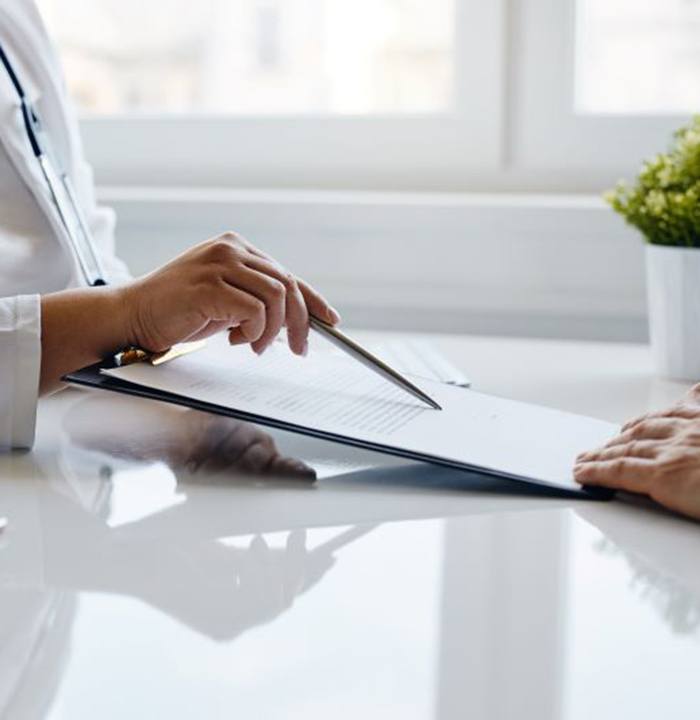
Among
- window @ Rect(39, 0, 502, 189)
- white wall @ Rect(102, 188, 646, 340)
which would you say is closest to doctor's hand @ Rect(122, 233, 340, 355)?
white wall @ Rect(102, 188, 646, 340)

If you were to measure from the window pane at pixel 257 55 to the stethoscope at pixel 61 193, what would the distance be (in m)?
0.68

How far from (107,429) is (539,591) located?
425 millimetres

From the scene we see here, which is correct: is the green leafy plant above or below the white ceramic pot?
above

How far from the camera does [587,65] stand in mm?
1739

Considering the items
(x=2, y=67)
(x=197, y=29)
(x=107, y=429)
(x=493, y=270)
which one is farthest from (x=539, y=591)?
(x=197, y=29)

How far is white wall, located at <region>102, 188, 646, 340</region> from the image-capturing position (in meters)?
1.57

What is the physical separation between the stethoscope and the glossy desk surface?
0.69 ft

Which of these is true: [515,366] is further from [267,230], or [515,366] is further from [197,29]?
[197,29]

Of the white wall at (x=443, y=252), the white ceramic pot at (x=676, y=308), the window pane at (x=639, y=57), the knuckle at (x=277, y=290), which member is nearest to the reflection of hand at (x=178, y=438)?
the knuckle at (x=277, y=290)

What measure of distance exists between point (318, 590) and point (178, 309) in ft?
1.03

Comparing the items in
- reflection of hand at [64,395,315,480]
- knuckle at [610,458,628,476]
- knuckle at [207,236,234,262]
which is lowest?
reflection of hand at [64,395,315,480]

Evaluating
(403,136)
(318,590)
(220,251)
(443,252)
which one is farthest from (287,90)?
(318,590)

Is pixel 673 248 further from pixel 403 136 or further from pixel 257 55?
pixel 257 55

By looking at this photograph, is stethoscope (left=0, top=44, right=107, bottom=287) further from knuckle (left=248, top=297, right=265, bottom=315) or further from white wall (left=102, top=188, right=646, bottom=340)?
white wall (left=102, top=188, right=646, bottom=340)
